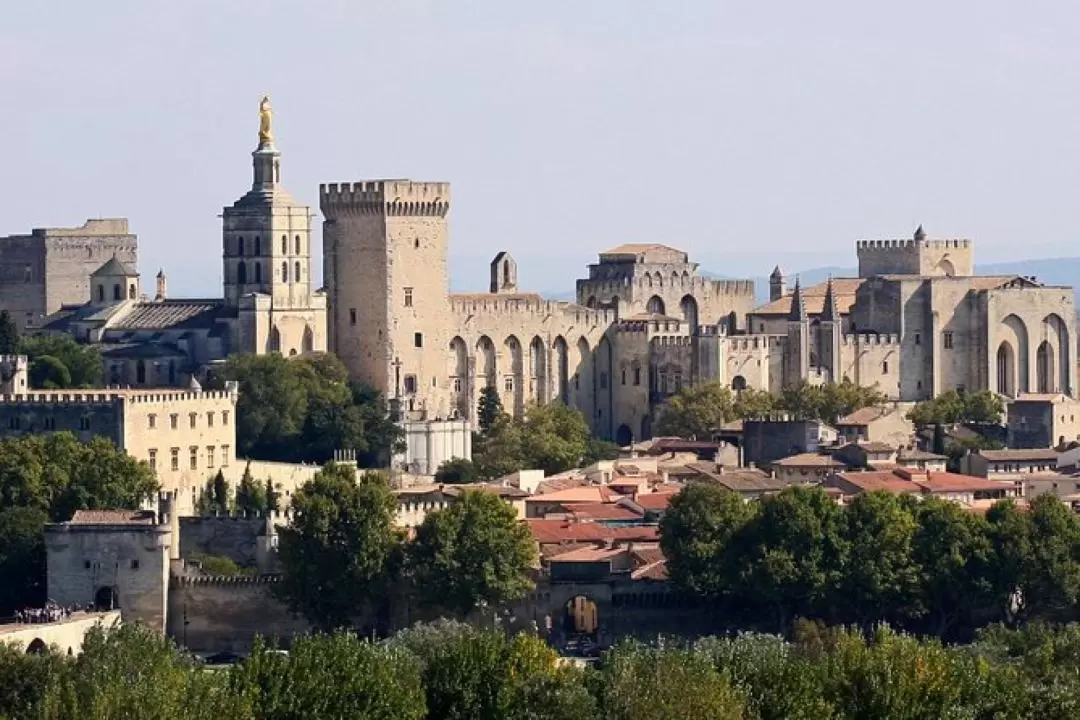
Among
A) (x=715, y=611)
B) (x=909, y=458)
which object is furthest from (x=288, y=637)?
(x=909, y=458)

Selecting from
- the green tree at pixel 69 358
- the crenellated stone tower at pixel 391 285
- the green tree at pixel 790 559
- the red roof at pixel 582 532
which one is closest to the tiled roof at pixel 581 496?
the red roof at pixel 582 532

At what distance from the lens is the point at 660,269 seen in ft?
451

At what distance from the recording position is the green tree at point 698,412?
406ft

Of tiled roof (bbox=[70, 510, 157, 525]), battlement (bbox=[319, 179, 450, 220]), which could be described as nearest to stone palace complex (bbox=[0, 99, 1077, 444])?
battlement (bbox=[319, 179, 450, 220])

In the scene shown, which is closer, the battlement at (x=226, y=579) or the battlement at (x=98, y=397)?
the battlement at (x=226, y=579)

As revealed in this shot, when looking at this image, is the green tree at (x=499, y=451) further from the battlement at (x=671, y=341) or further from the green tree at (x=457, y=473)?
the battlement at (x=671, y=341)

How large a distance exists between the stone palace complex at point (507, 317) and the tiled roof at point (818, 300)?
0.13 metres

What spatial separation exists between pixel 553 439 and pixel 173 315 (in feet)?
39.7

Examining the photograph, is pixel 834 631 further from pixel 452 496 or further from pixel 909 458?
pixel 909 458

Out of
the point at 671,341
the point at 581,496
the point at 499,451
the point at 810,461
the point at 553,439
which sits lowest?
the point at 581,496

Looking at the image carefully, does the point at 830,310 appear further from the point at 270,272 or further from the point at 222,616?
the point at 222,616

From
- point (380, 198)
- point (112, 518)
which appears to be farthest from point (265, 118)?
point (112, 518)

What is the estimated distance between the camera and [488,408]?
126 meters

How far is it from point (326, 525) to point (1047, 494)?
53.9ft
